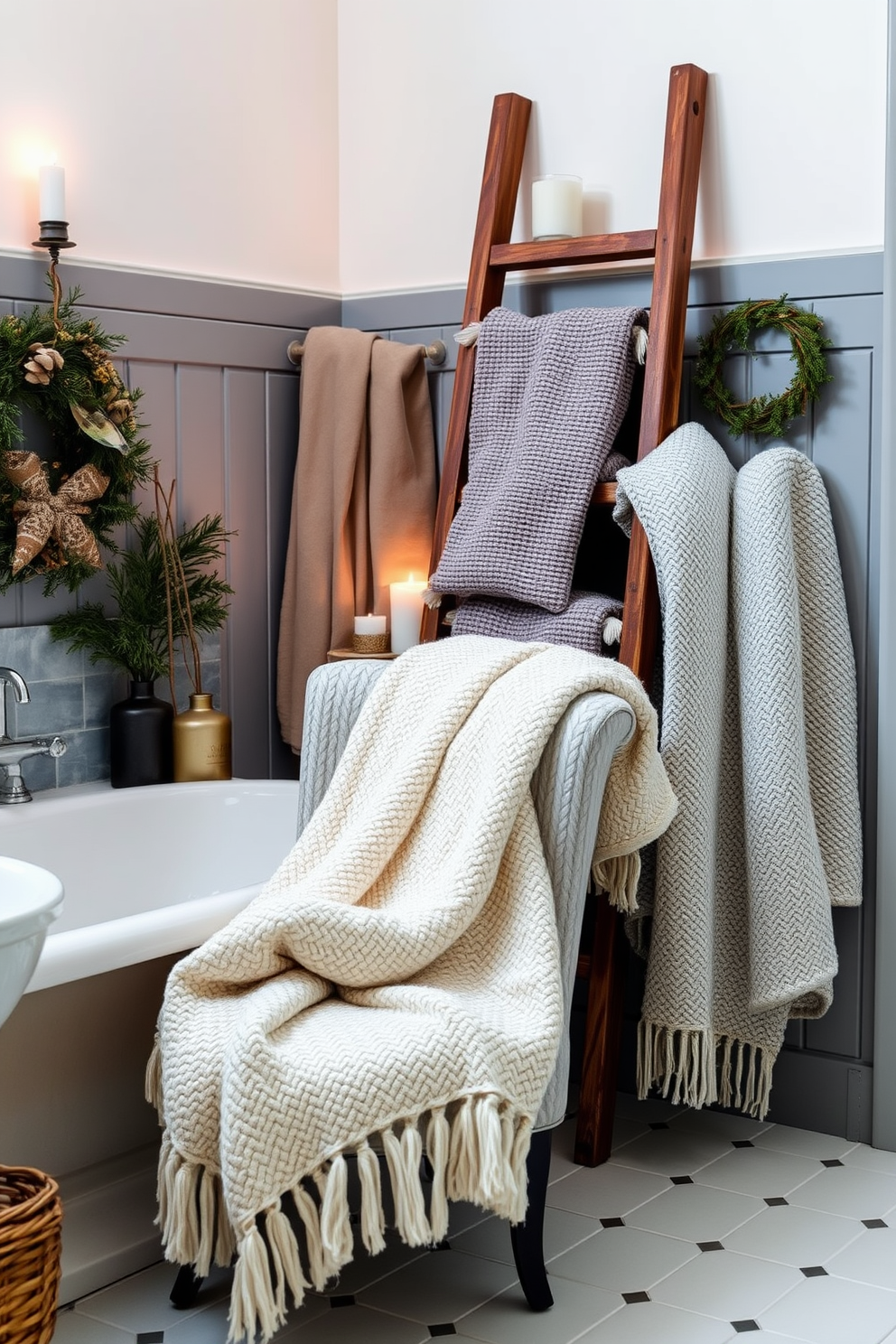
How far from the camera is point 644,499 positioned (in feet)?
7.29

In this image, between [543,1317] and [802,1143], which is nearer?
[543,1317]

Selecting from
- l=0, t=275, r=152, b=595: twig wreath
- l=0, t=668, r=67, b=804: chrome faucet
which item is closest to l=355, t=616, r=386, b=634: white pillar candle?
l=0, t=275, r=152, b=595: twig wreath

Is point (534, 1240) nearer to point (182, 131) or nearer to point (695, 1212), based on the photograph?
point (695, 1212)

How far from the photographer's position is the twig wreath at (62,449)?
7.62 ft

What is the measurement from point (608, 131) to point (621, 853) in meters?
1.33

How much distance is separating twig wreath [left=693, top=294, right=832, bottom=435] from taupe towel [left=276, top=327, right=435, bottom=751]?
0.64 meters

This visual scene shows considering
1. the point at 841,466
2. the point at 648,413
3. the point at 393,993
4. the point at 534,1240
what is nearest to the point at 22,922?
the point at 393,993

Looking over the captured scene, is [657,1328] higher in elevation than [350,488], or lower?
lower

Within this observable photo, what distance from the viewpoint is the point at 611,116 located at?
8.47 feet

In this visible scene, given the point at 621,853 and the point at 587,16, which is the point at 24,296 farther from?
the point at 621,853

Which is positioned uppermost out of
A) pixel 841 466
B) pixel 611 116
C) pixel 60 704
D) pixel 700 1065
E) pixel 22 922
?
pixel 611 116

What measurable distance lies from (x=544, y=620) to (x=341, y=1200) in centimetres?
111

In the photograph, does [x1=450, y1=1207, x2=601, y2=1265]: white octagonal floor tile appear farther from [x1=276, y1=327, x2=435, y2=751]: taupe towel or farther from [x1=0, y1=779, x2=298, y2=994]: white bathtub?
[x1=276, y1=327, x2=435, y2=751]: taupe towel

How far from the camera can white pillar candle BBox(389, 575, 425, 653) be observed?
271 cm
